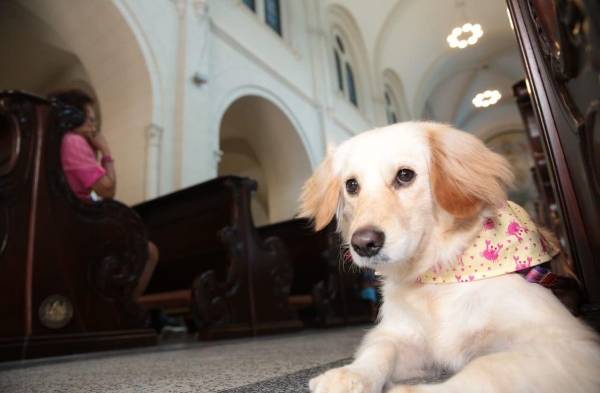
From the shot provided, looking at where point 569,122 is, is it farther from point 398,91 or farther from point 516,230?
point 398,91

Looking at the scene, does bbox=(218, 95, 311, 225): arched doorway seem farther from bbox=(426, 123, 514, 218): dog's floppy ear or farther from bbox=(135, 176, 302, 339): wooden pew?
bbox=(426, 123, 514, 218): dog's floppy ear

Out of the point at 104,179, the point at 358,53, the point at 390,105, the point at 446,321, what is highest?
the point at 358,53

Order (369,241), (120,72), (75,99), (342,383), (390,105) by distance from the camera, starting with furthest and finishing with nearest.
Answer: (390,105)
(120,72)
(75,99)
(369,241)
(342,383)

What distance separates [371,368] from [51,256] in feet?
6.88

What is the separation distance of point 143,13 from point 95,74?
1.13 meters

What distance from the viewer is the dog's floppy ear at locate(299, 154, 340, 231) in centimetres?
151

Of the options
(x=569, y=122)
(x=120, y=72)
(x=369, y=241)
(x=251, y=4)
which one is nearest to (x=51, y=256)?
(x=369, y=241)

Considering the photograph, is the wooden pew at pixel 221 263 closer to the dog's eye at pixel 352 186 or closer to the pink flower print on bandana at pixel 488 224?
the dog's eye at pixel 352 186

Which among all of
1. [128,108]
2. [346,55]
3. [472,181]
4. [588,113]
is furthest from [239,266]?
[346,55]

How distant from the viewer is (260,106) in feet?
28.9

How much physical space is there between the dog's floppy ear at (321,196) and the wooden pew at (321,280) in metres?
2.74

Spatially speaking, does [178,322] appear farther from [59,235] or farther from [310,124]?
[310,124]

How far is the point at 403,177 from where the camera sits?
129 centimetres

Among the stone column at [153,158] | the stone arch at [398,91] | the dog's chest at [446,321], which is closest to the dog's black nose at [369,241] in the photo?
the dog's chest at [446,321]
